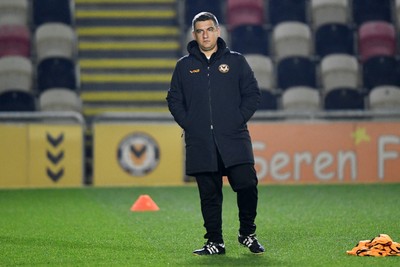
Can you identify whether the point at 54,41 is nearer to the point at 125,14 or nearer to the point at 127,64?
the point at 127,64

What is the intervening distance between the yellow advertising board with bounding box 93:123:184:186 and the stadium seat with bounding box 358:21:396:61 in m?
5.00

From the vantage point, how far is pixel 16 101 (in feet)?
53.5

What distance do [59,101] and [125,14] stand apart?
2933mm

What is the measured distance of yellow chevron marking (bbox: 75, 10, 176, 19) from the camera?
18516 mm

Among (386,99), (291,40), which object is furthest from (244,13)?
(386,99)

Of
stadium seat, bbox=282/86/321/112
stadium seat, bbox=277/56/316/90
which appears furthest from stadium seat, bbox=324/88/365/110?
stadium seat, bbox=277/56/316/90

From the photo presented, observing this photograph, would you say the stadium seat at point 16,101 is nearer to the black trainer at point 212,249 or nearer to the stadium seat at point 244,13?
the stadium seat at point 244,13

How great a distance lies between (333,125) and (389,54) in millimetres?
3844

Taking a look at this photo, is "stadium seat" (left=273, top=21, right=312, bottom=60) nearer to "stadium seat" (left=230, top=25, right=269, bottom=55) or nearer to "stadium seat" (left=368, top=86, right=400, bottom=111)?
"stadium seat" (left=230, top=25, right=269, bottom=55)

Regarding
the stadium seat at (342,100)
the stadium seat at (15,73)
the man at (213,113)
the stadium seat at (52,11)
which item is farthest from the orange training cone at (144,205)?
the stadium seat at (52,11)

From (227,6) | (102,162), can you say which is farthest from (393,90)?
(102,162)

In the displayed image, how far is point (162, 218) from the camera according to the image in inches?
398

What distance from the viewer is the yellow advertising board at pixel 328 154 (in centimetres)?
1474

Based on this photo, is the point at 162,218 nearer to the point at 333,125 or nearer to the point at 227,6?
the point at 333,125
